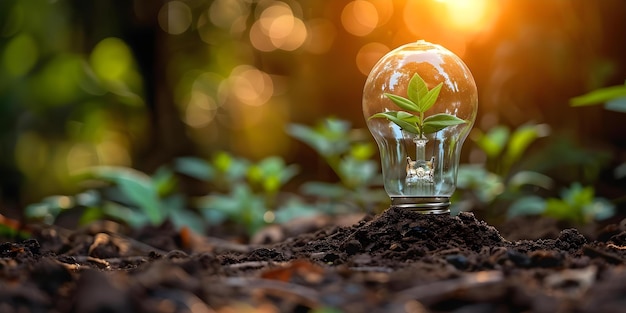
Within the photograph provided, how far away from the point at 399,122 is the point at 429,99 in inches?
4.8

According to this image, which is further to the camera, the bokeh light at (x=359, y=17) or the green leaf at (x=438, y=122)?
the bokeh light at (x=359, y=17)

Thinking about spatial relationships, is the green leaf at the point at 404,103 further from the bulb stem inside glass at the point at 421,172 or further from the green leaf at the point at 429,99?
the bulb stem inside glass at the point at 421,172

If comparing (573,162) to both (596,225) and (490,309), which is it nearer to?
(596,225)

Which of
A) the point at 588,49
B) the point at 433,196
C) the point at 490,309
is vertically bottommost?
the point at 490,309

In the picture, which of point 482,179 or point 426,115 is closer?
point 426,115

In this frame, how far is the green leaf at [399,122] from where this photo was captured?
212 cm

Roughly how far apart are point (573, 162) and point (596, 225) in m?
1.00

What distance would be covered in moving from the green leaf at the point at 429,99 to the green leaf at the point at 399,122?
81 millimetres

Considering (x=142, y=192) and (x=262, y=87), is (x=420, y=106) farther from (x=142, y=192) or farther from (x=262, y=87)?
(x=262, y=87)

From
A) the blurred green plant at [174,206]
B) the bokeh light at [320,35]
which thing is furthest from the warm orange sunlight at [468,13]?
the blurred green plant at [174,206]

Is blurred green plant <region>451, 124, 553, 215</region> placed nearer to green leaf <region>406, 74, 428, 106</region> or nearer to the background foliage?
the background foliage

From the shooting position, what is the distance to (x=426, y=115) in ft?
7.64

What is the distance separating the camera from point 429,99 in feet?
6.84

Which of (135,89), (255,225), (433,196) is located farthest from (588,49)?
(135,89)
